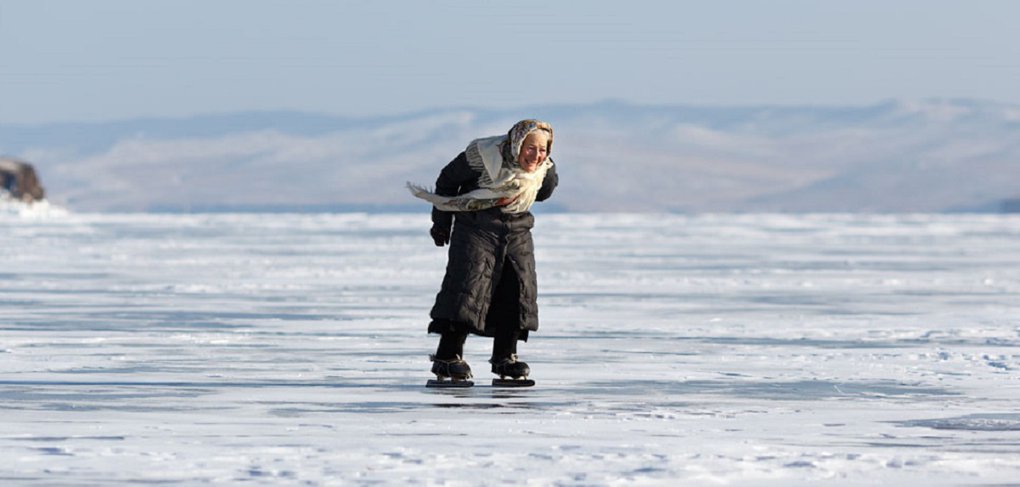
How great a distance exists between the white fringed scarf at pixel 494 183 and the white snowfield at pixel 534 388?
2.73 feet

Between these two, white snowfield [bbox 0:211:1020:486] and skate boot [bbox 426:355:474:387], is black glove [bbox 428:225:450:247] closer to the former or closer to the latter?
skate boot [bbox 426:355:474:387]

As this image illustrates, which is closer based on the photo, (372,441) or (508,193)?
(372,441)

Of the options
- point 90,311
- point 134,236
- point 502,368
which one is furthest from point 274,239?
point 502,368

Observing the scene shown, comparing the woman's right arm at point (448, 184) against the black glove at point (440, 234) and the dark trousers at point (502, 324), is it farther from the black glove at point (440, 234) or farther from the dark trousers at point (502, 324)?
the dark trousers at point (502, 324)

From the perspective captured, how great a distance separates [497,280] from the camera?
9500mm

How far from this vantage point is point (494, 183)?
9.39 meters

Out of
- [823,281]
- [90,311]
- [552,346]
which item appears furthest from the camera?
[823,281]

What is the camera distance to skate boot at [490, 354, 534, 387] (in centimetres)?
944

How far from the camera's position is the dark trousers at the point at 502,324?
9.52m

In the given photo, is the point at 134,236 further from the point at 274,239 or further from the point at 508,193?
the point at 508,193

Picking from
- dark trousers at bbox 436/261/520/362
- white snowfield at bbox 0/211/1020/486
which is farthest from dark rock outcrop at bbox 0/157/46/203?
dark trousers at bbox 436/261/520/362

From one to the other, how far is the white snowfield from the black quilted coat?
1.18ft

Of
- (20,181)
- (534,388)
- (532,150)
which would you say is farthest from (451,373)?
(20,181)

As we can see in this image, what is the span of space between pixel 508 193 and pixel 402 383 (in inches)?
39.4
